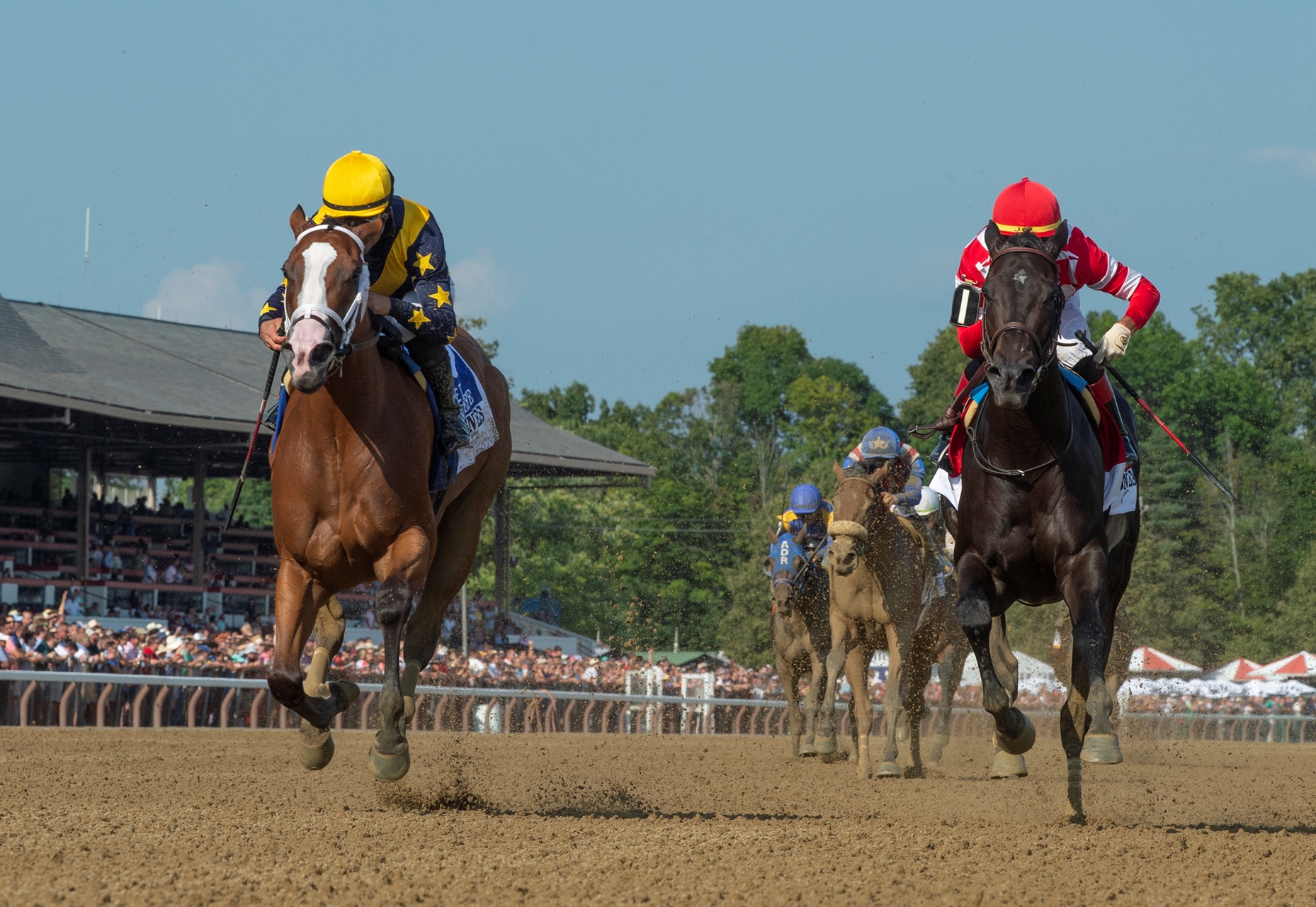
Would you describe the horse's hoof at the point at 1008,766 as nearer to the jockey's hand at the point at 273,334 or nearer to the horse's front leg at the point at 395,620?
the horse's front leg at the point at 395,620

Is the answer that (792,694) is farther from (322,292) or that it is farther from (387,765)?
(322,292)

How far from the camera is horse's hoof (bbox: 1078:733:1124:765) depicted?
6625 mm

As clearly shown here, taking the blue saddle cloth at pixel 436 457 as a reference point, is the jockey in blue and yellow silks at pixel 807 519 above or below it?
above

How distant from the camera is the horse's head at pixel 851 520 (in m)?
11.6

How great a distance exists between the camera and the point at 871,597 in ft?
40.9

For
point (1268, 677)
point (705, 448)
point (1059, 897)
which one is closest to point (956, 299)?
point (1059, 897)

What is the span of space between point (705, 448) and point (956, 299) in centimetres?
5903

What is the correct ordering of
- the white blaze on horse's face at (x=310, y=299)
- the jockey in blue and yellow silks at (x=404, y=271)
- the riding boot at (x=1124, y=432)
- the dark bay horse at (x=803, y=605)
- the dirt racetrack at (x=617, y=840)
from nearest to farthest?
the dirt racetrack at (x=617, y=840), the white blaze on horse's face at (x=310, y=299), the jockey in blue and yellow silks at (x=404, y=271), the riding boot at (x=1124, y=432), the dark bay horse at (x=803, y=605)

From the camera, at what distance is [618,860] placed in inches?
206

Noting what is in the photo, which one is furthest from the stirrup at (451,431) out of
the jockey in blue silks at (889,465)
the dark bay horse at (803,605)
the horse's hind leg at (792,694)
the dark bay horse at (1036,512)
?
the horse's hind leg at (792,694)

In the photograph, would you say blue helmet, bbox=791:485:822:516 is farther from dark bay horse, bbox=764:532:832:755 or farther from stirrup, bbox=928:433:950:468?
stirrup, bbox=928:433:950:468

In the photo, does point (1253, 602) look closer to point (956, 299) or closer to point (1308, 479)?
point (1308, 479)

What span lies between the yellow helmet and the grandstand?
19.1 meters

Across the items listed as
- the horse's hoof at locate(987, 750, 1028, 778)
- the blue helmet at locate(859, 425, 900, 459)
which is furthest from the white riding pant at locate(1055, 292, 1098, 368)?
the blue helmet at locate(859, 425, 900, 459)
